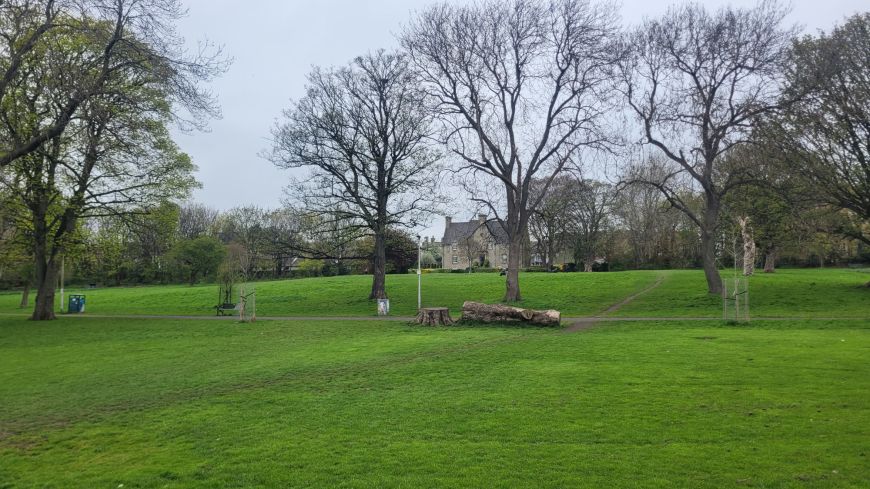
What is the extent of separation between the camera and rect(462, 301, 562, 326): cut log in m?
20.7

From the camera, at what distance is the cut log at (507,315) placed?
20656mm

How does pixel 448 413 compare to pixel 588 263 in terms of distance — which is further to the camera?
pixel 588 263

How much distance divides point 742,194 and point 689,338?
723 inches

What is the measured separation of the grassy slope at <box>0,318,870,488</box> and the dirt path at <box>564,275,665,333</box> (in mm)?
5175

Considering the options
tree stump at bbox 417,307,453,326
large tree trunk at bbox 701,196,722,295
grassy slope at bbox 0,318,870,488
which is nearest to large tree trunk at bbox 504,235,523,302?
tree stump at bbox 417,307,453,326

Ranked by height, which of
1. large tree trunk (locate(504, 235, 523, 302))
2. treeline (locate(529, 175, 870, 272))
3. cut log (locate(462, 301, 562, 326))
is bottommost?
cut log (locate(462, 301, 562, 326))

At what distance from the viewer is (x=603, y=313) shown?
25922 millimetres

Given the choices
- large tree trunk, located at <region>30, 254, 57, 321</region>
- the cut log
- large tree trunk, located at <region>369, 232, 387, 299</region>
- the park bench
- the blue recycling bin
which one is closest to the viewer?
the cut log

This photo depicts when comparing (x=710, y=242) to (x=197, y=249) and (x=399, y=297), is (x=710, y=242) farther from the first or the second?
(x=197, y=249)

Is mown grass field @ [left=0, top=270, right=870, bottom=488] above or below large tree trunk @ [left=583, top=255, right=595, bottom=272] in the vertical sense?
below

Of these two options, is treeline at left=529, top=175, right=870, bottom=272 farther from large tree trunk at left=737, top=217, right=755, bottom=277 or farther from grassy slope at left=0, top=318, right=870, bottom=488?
grassy slope at left=0, top=318, right=870, bottom=488

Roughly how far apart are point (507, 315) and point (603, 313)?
6857 mm

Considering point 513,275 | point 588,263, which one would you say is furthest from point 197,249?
point 513,275

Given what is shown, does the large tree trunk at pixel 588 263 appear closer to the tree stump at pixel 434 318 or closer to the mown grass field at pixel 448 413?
the tree stump at pixel 434 318
